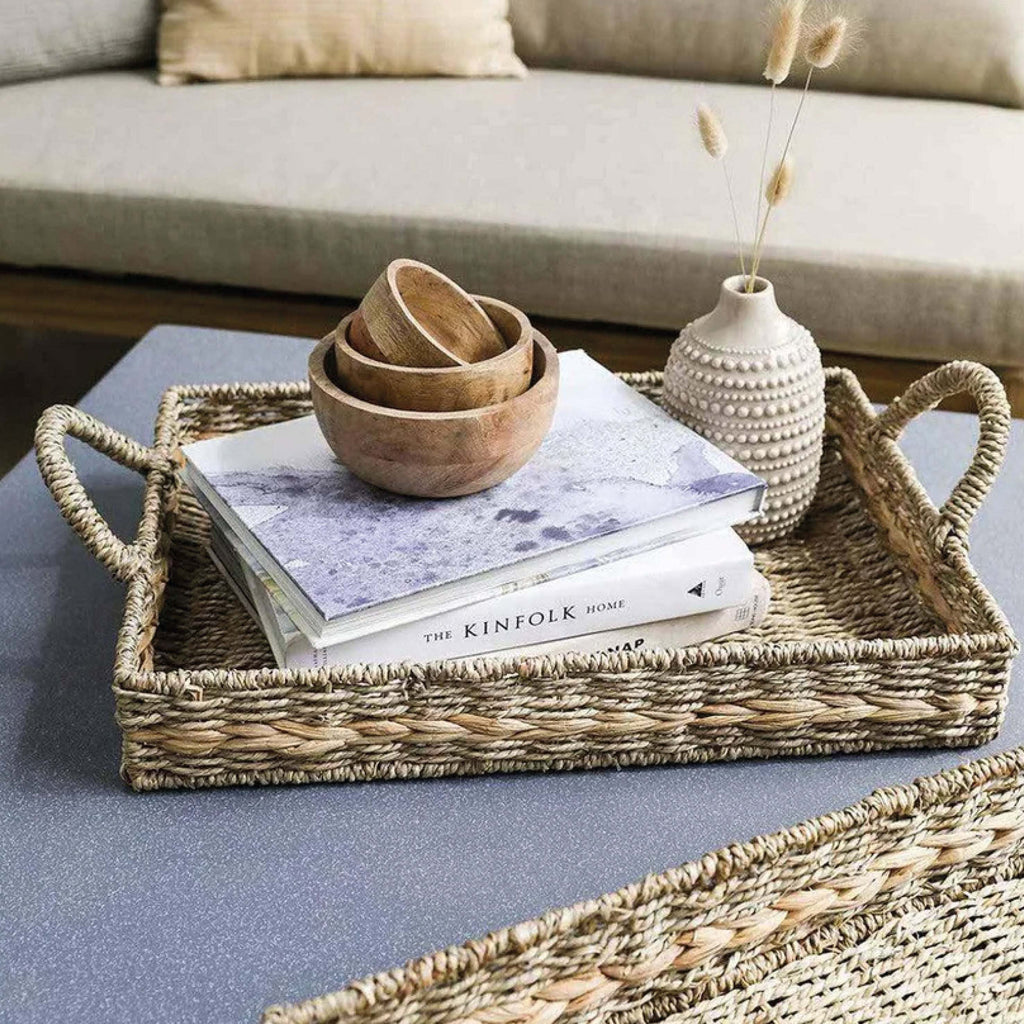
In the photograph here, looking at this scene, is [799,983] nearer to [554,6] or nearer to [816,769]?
[816,769]

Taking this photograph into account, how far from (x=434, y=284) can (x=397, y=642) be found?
9.9 inches

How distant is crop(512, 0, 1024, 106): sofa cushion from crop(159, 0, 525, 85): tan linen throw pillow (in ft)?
0.47

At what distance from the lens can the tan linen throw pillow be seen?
5.89 ft

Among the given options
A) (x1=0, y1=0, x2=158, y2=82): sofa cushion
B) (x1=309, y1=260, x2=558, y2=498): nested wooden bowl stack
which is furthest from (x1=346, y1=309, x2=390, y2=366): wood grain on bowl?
(x1=0, y1=0, x2=158, y2=82): sofa cushion

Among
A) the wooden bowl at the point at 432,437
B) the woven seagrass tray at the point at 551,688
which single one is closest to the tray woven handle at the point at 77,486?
the woven seagrass tray at the point at 551,688

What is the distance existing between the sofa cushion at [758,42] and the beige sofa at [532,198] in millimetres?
56

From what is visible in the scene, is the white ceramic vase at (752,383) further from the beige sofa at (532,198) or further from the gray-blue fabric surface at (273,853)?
the beige sofa at (532,198)

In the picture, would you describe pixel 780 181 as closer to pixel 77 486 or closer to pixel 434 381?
pixel 434 381

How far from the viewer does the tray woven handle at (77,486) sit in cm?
76

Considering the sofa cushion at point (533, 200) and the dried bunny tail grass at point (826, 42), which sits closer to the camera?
Answer: the dried bunny tail grass at point (826, 42)

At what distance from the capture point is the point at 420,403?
76 centimetres

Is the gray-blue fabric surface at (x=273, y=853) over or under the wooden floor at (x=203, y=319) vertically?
over

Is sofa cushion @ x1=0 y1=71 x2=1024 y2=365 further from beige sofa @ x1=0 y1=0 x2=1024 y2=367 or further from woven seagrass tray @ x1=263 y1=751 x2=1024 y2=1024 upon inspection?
woven seagrass tray @ x1=263 y1=751 x2=1024 y2=1024

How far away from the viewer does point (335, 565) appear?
28.6 inches
